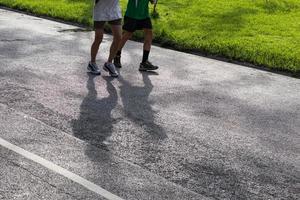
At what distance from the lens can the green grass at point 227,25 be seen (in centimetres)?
1034

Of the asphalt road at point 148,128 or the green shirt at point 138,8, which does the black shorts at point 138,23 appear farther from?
the asphalt road at point 148,128

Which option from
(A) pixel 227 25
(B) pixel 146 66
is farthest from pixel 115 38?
(A) pixel 227 25

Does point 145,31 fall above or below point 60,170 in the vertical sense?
above

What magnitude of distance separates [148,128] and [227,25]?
290 inches

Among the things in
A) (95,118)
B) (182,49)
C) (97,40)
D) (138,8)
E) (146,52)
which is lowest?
(182,49)

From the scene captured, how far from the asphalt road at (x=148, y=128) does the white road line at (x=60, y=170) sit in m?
0.05

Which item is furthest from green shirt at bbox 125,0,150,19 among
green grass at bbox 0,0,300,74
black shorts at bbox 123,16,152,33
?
green grass at bbox 0,0,300,74

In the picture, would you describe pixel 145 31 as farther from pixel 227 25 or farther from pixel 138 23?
pixel 227 25

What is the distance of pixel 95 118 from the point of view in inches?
250

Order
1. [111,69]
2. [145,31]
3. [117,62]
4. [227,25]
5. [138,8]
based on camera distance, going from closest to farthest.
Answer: [111,69]
[138,8]
[145,31]
[117,62]
[227,25]

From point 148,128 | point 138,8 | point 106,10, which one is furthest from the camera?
point 138,8

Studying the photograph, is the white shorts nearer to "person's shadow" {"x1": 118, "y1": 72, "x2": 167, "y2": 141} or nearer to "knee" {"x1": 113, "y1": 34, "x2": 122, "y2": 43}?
"knee" {"x1": 113, "y1": 34, "x2": 122, "y2": 43}

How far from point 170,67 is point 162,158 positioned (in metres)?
4.03

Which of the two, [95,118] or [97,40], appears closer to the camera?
[95,118]
